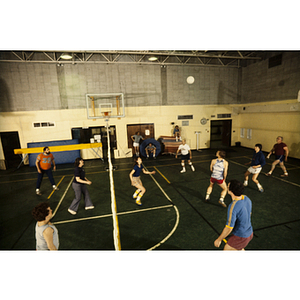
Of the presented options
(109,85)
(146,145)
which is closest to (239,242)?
(146,145)

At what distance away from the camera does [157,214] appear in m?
6.35

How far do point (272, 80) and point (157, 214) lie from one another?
13.4 metres

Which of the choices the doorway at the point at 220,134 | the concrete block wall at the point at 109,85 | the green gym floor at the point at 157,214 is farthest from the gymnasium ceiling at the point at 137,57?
the green gym floor at the point at 157,214

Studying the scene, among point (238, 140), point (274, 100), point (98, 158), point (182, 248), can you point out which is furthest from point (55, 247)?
point (238, 140)

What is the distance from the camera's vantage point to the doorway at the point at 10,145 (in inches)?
519

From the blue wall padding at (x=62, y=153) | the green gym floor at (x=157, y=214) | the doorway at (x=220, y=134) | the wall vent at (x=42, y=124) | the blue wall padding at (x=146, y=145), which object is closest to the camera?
the green gym floor at (x=157, y=214)

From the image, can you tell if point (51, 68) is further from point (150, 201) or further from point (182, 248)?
point (182, 248)

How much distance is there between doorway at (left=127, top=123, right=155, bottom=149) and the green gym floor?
16.6ft

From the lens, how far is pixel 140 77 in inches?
574

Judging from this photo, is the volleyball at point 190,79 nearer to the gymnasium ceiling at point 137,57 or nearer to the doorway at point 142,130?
the gymnasium ceiling at point 137,57

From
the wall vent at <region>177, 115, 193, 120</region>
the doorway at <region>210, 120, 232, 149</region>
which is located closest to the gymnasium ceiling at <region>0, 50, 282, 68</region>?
the wall vent at <region>177, 115, 193, 120</region>

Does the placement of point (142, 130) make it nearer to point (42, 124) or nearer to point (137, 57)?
point (137, 57)

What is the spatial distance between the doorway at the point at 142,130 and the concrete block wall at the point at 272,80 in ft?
28.4

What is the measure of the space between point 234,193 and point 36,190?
8.24 meters
